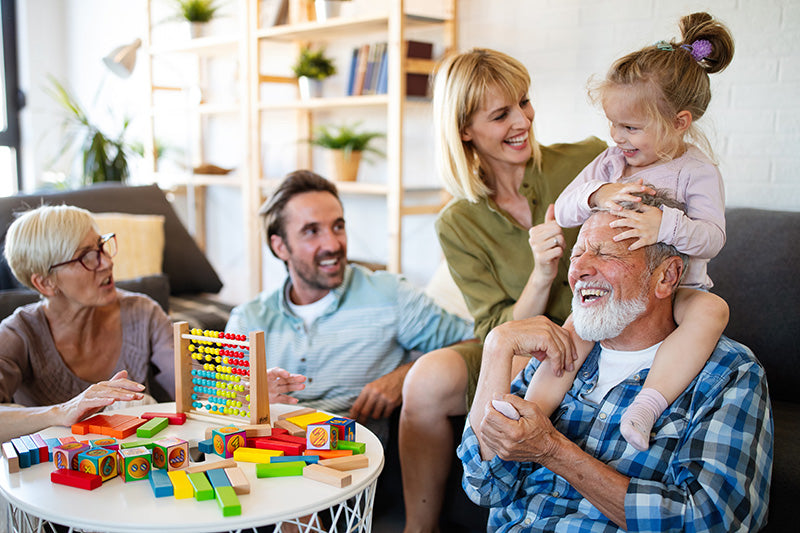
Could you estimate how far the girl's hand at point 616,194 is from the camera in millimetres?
1520

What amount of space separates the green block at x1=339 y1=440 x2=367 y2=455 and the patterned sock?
0.52m

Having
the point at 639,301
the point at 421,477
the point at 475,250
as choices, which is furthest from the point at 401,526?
the point at 639,301

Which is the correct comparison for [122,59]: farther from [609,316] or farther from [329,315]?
[609,316]

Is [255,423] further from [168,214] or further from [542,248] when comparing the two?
[168,214]

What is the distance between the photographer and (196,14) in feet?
15.8

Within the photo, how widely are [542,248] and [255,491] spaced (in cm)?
93

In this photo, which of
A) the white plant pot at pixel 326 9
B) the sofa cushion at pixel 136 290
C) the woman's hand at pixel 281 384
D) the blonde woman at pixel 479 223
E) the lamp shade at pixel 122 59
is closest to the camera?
the woman's hand at pixel 281 384

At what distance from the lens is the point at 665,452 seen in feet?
4.80

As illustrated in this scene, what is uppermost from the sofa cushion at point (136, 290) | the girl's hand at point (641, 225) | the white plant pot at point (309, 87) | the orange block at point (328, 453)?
the white plant pot at point (309, 87)

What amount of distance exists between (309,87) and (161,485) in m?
3.07

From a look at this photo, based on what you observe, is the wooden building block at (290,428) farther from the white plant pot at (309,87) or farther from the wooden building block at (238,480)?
the white plant pot at (309,87)

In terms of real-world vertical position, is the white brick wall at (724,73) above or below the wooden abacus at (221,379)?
above

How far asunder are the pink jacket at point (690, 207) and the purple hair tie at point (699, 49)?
19cm

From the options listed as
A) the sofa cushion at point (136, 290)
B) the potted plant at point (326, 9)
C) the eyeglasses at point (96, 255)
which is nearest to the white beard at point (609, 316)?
the eyeglasses at point (96, 255)
